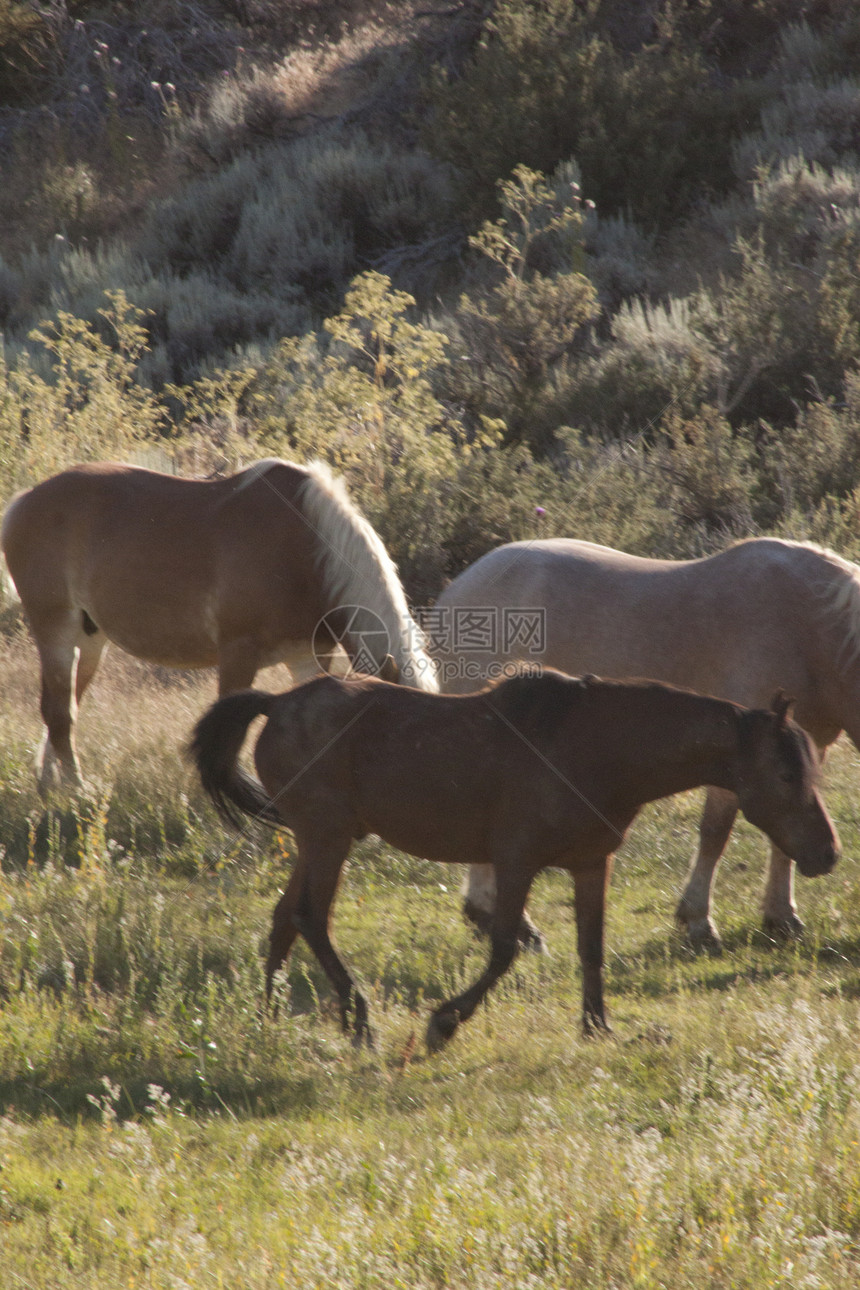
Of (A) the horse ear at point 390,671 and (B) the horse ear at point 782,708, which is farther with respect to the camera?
(A) the horse ear at point 390,671

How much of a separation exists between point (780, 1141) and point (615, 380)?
10.3 metres

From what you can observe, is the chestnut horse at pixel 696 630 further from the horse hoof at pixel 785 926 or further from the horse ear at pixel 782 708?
the horse ear at pixel 782 708

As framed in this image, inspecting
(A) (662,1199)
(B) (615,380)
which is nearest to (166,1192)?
(A) (662,1199)

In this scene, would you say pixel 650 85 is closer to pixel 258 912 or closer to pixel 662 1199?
pixel 258 912

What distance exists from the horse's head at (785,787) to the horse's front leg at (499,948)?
81cm

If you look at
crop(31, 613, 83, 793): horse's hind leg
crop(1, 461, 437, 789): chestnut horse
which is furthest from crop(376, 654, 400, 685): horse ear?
crop(31, 613, 83, 793): horse's hind leg

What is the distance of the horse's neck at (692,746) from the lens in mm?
3930

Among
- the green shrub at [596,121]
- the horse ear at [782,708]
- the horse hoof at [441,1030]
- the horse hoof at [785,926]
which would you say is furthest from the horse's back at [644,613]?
the green shrub at [596,121]

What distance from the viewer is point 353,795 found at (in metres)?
4.29

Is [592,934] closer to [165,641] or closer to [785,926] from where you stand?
[785,926]

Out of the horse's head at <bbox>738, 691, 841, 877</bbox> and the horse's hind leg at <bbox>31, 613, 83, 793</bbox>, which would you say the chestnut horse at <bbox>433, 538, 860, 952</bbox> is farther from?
the horse's hind leg at <bbox>31, 613, 83, 793</bbox>

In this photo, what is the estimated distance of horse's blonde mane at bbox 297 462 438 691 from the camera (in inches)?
217

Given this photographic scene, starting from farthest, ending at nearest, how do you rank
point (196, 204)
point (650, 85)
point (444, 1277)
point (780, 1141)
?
1. point (196, 204)
2. point (650, 85)
3. point (780, 1141)
4. point (444, 1277)

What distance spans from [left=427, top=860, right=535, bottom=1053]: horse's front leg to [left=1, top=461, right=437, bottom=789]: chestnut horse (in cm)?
139
